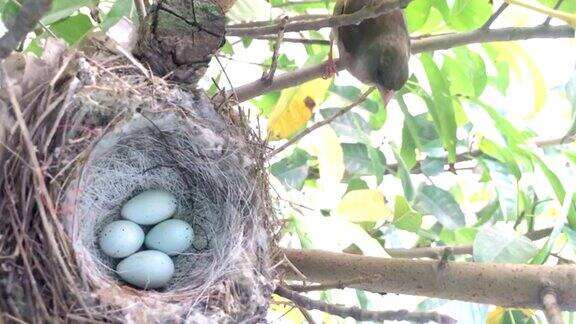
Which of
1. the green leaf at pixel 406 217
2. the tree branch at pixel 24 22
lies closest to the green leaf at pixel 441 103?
the green leaf at pixel 406 217

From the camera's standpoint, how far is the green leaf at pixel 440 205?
1741 millimetres

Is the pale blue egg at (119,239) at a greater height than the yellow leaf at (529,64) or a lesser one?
lesser

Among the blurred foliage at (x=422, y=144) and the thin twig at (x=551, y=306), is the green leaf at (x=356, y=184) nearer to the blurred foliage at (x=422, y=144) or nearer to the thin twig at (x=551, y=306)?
the blurred foliage at (x=422, y=144)

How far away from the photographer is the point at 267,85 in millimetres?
1169

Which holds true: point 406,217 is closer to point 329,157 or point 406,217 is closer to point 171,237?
point 329,157

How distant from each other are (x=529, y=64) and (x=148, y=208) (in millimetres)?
766

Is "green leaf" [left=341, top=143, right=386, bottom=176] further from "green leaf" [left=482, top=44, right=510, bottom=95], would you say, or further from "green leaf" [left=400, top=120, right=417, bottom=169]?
"green leaf" [left=482, top=44, right=510, bottom=95]

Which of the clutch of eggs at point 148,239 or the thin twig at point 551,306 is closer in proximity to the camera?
the thin twig at point 551,306

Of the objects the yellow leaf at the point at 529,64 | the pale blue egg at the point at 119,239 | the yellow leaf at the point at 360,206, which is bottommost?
the pale blue egg at the point at 119,239

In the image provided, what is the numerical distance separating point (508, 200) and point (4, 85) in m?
1.02

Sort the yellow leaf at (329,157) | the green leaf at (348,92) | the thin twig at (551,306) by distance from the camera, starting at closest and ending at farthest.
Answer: the thin twig at (551,306)
the yellow leaf at (329,157)
the green leaf at (348,92)

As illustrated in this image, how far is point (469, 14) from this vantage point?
1418 millimetres

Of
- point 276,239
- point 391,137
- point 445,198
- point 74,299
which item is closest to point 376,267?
point 276,239

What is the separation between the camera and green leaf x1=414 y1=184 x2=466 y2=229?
68.6 inches
